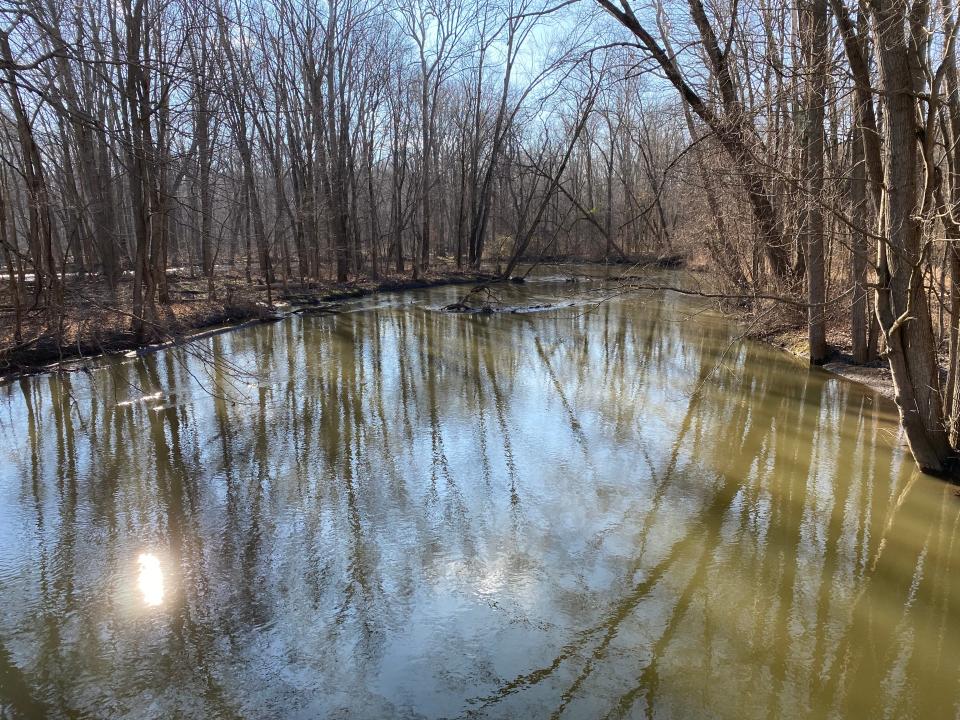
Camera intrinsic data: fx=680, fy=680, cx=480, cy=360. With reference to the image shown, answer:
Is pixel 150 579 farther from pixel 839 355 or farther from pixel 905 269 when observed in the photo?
pixel 839 355

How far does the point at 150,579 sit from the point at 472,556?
2284 millimetres

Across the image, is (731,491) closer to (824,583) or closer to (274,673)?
(824,583)

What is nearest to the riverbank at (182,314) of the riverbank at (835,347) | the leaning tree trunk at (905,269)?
the leaning tree trunk at (905,269)

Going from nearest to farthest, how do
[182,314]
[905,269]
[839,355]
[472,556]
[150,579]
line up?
[150,579]
[472,556]
[905,269]
[839,355]
[182,314]

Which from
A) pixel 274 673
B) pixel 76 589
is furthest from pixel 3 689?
pixel 274 673

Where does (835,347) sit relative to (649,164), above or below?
below

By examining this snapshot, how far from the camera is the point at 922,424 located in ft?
21.0

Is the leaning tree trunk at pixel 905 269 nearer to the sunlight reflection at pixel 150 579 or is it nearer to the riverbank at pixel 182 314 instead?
the riverbank at pixel 182 314

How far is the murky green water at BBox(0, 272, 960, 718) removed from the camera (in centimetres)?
371

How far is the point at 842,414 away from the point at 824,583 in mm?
4584

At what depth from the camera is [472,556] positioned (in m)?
5.09

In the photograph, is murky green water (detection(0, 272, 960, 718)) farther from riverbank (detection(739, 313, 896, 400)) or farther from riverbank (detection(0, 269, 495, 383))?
riverbank (detection(0, 269, 495, 383))

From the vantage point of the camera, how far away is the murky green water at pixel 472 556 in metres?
3.71

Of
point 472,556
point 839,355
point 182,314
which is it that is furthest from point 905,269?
point 182,314
